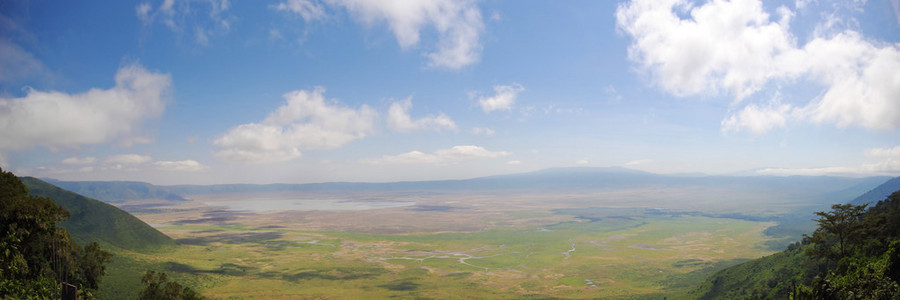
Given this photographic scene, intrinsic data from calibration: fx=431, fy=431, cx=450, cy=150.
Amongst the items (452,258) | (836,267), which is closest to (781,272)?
(836,267)

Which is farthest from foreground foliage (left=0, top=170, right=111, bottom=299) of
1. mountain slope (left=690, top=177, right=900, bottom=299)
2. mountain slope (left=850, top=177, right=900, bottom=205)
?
mountain slope (left=850, top=177, right=900, bottom=205)

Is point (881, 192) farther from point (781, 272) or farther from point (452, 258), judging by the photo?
point (452, 258)

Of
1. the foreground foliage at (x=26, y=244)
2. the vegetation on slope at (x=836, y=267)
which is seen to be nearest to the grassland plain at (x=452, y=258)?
the vegetation on slope at (x=836, y=267)

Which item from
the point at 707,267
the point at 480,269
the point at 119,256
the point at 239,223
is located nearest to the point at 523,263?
the point at 480,269

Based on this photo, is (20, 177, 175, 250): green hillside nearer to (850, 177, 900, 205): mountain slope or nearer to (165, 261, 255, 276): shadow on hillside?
(165, 261, 255, 276): shadow on hillside

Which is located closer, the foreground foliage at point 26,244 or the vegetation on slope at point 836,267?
the vegetation on slope at point 836,267

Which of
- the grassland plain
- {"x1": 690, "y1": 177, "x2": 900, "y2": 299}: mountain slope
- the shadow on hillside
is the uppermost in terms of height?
{"x1": 690, "y1": 177, "x2": 900, "y2": 299}: mountain slope

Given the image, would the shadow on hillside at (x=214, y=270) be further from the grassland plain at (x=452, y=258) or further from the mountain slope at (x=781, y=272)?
the mountain slope at (x=781, y=272)
